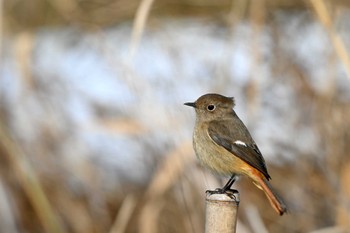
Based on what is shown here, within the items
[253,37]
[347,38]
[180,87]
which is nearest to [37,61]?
[180,87]

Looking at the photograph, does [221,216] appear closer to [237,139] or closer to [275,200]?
[275,200]

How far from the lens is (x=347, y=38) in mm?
5199

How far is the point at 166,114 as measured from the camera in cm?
467

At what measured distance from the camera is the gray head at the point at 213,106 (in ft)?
11.7

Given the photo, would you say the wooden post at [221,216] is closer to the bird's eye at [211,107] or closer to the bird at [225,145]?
the bird at [225,145]

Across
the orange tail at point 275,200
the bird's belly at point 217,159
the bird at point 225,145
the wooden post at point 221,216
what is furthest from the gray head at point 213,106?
the wooden post at point 221,216

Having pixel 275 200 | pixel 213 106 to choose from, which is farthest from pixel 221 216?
pixel 213 106

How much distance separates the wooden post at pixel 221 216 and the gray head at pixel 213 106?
118 centimetres

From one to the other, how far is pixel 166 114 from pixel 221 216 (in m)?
2.34

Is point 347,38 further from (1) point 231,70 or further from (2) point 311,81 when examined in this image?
(1) point 231,70

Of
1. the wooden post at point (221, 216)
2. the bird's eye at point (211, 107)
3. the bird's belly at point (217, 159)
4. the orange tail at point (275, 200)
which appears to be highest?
the bird's eye at point (211, 107)

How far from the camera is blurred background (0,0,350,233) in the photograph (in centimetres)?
475

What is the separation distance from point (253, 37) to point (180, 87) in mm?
566

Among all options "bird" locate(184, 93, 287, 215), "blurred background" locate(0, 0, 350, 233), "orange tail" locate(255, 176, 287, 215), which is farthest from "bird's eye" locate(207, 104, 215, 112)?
"blurred background" locate(0, 0, 350, 233)
